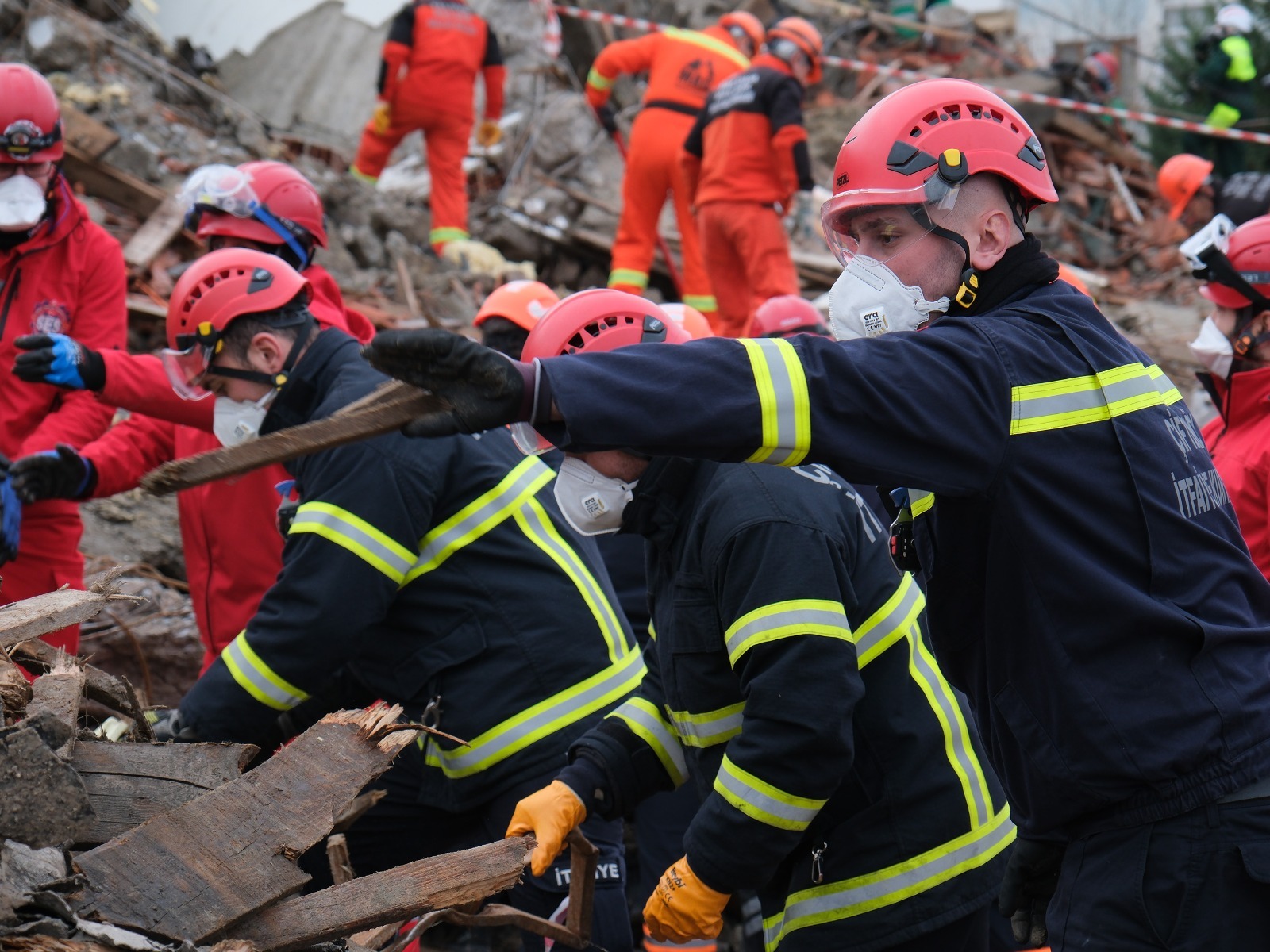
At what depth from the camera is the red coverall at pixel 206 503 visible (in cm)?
467

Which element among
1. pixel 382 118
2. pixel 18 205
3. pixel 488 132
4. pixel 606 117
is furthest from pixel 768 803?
pixel 488 132

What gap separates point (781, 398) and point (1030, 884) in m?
1.43

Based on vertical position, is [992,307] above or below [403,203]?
above

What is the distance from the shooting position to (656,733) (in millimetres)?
3377

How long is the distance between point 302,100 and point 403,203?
2.53 m

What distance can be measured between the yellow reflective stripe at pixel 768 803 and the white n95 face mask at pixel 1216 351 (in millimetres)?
2459

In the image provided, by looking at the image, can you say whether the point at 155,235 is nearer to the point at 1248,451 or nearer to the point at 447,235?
the point at 447,235

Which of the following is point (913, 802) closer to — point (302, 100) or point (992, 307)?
point (992, 307)

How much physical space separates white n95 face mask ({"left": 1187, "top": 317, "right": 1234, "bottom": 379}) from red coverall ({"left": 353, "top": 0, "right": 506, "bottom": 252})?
714 centimetres

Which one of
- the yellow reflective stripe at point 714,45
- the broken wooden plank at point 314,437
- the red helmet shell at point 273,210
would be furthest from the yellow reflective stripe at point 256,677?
the yellow reflective stripe at point 714,45

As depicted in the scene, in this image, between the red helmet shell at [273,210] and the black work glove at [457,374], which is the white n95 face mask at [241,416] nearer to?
the red helmet shell at [273,210]

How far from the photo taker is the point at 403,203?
11531mm

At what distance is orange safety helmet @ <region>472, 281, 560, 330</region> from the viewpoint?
5602 mm

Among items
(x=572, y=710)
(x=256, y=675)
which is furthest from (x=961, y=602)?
(x=256, y=675)
